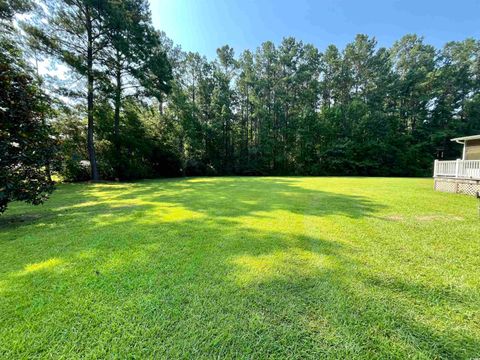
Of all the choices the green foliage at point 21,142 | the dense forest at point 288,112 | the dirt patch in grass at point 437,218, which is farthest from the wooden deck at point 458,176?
the dense forest at point 288,112

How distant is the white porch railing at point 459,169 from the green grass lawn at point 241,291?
532cm

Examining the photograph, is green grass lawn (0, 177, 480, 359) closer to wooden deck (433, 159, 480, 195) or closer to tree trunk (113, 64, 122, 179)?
wooden deck (433, 159, 480, 195)

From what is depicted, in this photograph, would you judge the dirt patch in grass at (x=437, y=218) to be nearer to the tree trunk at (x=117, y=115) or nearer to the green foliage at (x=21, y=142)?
the green foliage at (x=21, y=142)

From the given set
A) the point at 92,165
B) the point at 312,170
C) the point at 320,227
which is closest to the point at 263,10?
the point at 312,170

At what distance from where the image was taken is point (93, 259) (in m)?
2.78

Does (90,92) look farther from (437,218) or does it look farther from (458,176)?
(458,176)

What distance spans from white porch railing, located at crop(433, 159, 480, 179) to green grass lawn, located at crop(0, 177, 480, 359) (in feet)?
17.5

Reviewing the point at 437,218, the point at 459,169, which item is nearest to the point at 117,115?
the point at 437,218

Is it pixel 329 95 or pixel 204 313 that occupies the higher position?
pixel 329 95

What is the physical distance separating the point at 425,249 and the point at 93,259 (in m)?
4.90

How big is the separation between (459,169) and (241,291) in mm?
10979

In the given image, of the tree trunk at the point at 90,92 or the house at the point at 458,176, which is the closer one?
the house at the point at 458,176

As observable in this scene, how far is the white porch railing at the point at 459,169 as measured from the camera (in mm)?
7570

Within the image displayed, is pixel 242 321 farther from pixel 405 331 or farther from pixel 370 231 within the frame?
pixel 370 231
